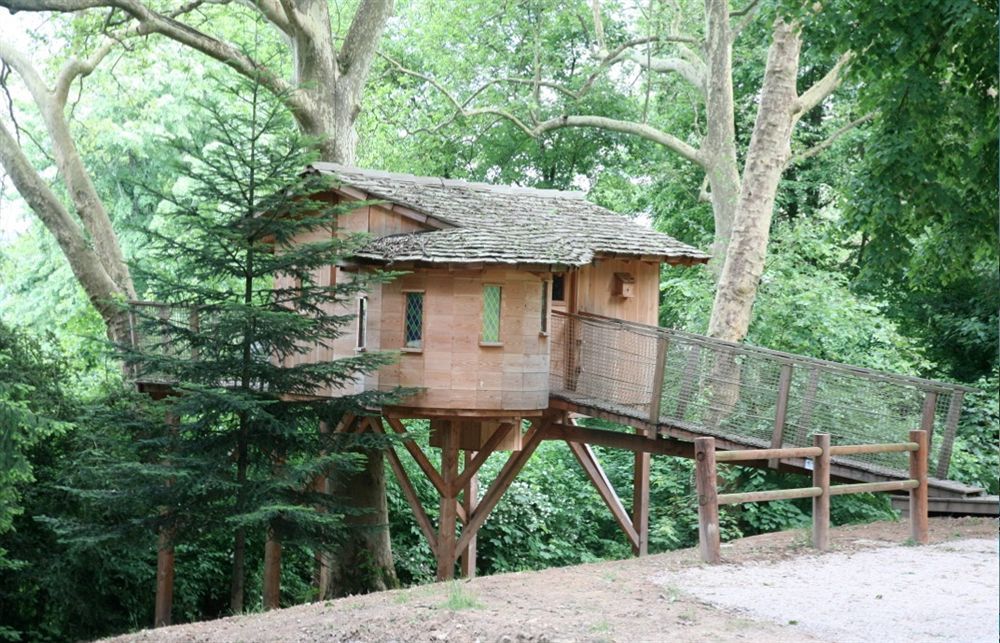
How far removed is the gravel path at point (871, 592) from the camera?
975cm

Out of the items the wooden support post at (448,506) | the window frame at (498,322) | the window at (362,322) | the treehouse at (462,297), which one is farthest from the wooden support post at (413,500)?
the window frame at (498,322)

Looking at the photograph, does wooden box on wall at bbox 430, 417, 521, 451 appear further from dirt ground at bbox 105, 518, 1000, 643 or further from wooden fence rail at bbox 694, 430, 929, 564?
wooden fence rail at bbox 694, 430, 929, 564

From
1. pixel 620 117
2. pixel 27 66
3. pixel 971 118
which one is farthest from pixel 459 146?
pixel 971 118

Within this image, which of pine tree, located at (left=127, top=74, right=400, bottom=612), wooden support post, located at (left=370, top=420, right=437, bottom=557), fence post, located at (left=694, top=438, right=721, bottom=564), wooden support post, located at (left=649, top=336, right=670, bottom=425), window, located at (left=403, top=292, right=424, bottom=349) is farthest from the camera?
wooden support post, located at (left=370, top=420, right=437, bottom=557)

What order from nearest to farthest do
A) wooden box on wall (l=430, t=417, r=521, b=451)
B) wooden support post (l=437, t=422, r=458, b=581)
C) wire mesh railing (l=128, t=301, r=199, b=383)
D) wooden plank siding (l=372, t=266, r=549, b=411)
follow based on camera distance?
wire mesh railing (l=128, t=301, r=199, b=383), wooden plank siding (l=372, t=266, r=549, b=411), wooden support post (l=437, t=422, r=458, b=581), wooden box on wall (l=430, t=417, r=521, b=451)

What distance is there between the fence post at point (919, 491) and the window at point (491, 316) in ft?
18.3

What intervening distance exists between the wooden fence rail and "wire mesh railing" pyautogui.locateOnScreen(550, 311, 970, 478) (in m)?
0.69

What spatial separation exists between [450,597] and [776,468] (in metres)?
5.83

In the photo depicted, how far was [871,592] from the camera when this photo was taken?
1108cm

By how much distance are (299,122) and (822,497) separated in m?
12.7

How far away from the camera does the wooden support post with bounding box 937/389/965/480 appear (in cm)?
1467

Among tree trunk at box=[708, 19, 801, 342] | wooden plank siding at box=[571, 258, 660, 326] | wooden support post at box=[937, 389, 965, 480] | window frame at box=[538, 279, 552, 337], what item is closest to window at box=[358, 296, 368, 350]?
window frame at box=[538, 279, 552, 337]

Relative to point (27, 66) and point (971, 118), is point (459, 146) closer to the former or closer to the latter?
point (27, 66)

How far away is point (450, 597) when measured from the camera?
36.0 feet
